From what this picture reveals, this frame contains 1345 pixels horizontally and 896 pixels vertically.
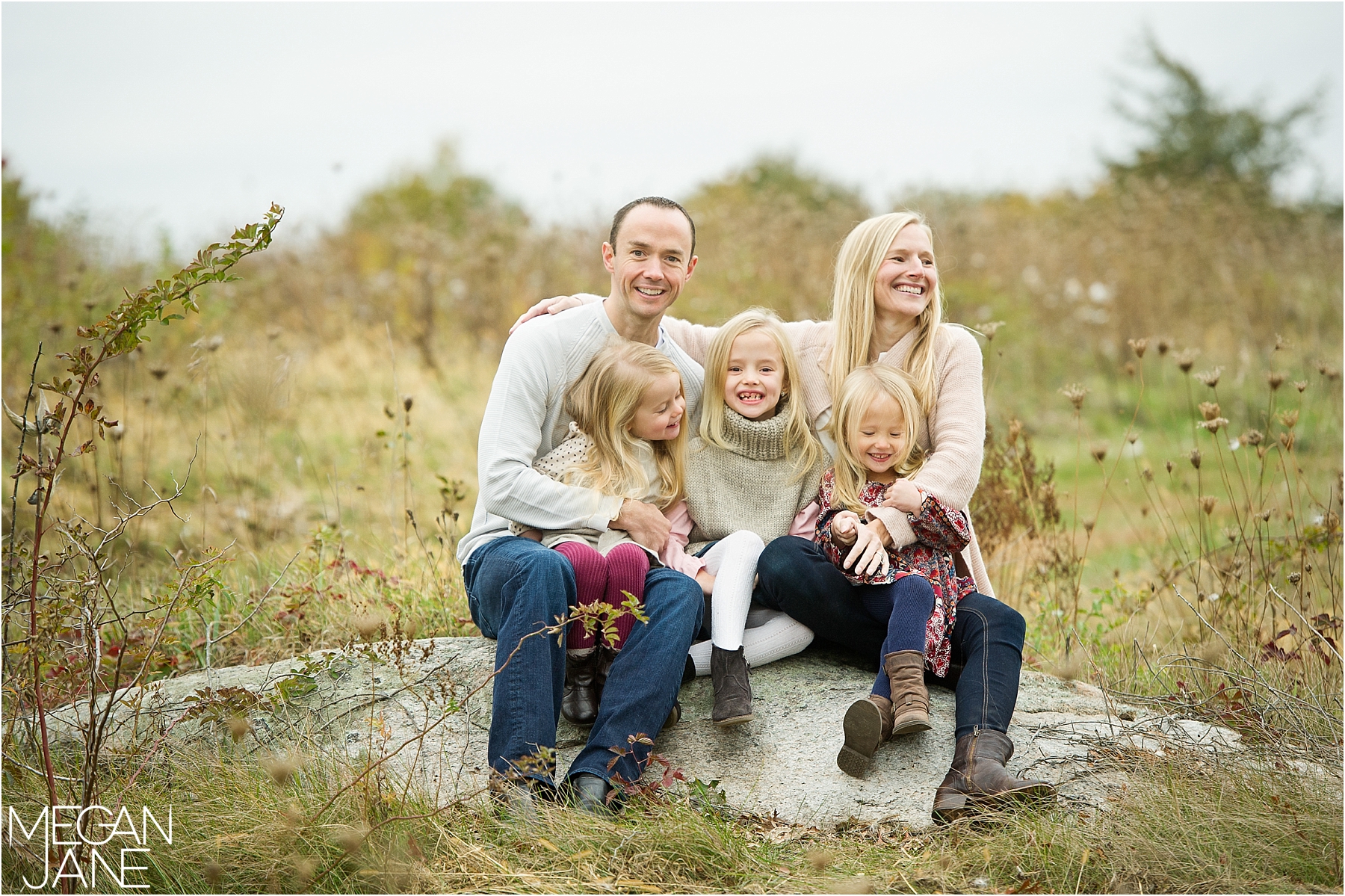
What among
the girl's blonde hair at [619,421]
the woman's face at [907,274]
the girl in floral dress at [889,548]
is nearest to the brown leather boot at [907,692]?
the girl in floral dress at [889,548]

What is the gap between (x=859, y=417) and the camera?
3.08 metres

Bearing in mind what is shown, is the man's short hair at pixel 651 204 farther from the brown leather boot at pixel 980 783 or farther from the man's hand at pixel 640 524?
the brown leather boot at pixel 980 783

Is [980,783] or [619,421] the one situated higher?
[619,421]

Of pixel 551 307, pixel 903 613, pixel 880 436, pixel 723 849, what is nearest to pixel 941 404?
pixel 880 436

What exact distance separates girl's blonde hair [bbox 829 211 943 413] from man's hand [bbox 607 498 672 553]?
2.40 feet

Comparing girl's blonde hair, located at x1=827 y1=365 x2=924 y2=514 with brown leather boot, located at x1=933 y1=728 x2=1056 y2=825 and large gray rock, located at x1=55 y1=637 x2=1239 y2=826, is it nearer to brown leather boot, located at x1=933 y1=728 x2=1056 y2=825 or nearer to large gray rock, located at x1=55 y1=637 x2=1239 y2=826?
large gray rock, located at x1=55 y1=637 x2=1239 y2=826

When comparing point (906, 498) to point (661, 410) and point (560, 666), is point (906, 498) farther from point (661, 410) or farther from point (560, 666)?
point (560, 666)

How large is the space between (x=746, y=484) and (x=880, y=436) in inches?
16.9

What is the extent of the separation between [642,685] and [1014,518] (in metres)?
2.16

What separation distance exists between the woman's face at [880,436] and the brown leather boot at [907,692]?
0.61 meters

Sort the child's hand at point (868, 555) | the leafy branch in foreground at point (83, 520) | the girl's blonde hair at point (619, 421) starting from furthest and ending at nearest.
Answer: the girl's blonde hair at point (619, 421), the child's hand at point (868, 555), the leafy branch in foreground at point (83, 520)

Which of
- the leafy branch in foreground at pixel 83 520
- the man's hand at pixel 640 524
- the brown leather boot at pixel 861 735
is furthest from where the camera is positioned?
the man's hand at pixel 640 524

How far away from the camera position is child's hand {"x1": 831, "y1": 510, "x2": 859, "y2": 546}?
2.93 metres

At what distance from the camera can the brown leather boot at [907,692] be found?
263cm
